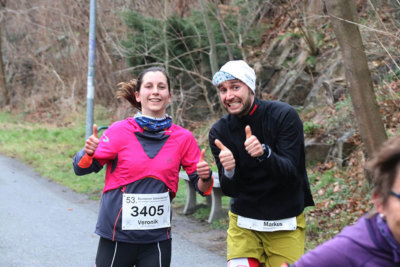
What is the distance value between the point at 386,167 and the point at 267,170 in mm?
1572

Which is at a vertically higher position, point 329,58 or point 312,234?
point 329,58

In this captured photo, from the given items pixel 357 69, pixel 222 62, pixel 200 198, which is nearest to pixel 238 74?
pixel 357 69

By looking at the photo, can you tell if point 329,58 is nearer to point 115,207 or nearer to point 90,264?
point 90,264

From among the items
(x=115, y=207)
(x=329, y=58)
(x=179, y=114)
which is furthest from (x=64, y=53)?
(x=115, y=207)

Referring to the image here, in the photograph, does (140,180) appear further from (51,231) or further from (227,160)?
(51,231)

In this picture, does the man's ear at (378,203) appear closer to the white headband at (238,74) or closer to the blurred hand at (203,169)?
the blurred hand at (203,169)

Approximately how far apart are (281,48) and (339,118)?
17.5 feet

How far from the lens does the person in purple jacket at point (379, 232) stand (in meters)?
1.95

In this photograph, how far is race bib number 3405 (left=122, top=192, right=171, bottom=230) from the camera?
3650 mm

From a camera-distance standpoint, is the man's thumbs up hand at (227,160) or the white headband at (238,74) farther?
the white headband at (238,74)

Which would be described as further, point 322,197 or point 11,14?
point 11,14

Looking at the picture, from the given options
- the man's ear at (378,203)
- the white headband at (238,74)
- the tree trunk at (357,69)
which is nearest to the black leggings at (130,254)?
the white headband at (238,74)

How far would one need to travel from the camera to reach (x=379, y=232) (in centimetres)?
200

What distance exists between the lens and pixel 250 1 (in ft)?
50.2
